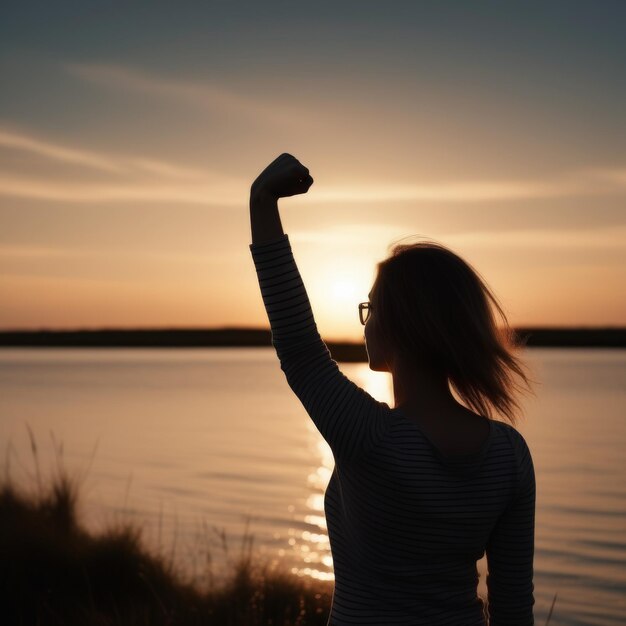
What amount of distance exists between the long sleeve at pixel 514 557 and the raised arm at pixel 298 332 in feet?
1.31

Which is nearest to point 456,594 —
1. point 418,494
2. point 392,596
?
point 392,596

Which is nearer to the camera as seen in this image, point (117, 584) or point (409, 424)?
point (409, 424)

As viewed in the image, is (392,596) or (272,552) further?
(272,552)

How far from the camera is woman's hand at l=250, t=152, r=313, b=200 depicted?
1.50 metres

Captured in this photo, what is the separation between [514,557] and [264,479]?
17.5 m

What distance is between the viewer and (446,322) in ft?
5.24

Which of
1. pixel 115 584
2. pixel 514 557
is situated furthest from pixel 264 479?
pixel 514 557

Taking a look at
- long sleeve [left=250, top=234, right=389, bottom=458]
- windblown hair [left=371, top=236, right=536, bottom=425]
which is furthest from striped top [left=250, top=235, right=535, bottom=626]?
windblown hair [left=371, top=236, right=536, bottom=425]

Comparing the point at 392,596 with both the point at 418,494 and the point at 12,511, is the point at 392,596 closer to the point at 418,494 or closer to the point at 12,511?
the point at 418,494

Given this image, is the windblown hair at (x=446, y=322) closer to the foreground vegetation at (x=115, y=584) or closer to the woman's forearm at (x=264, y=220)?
the woman's forearm at (x=264, y=220)

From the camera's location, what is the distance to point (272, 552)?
11.4 meters

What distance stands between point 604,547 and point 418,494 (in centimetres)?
1173

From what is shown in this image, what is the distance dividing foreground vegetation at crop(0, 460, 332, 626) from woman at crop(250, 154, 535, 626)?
4.31 m

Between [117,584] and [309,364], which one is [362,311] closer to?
[309,364]
